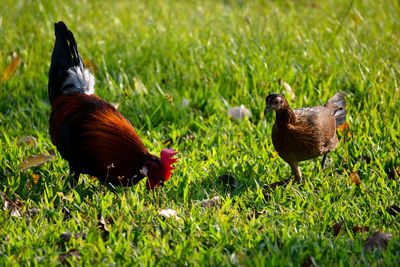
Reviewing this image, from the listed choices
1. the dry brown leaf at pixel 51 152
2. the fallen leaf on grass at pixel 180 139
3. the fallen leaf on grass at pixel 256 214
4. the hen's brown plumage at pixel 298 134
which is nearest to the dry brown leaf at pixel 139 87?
the fallen leaf on grass at pixel 180 139

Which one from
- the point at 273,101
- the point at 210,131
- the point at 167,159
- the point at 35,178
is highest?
the point at 273,101

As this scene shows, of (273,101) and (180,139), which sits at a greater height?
(273,101)

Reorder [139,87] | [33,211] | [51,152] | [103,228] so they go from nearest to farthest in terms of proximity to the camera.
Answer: [103,228] → [33,211] → [51,152] → [139,87]

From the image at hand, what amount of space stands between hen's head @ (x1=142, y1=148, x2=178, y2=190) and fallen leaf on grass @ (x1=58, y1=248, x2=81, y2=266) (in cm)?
82

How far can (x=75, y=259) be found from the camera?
111 inches

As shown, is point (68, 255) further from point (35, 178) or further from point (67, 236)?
point (35, 178)

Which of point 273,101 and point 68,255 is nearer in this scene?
point 68,255

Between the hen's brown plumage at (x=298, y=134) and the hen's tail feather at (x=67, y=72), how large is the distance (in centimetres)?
163

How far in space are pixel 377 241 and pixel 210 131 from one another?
2.20 metres

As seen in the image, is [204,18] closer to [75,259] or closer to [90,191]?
[90,191]

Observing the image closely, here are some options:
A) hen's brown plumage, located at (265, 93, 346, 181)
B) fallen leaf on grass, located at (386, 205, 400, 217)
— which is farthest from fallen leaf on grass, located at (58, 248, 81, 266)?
fallen leaf on grass, located at (386, 205, 400, 217)

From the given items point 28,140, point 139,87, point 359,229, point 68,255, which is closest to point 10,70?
point 28,140

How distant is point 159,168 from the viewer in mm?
3561

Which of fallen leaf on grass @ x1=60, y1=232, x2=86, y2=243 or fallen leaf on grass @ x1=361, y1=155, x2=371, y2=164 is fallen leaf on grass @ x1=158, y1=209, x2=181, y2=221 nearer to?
fallen leaf on grass @ x1=60, y1=232, x2=86, y2=243
